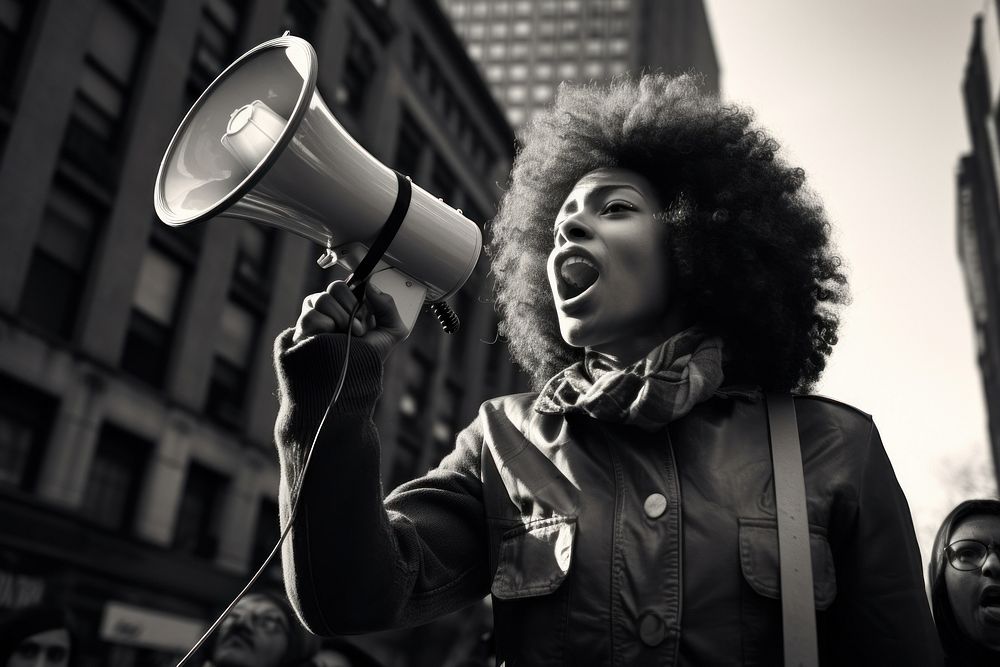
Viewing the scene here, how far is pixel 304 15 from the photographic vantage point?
69.9 ft

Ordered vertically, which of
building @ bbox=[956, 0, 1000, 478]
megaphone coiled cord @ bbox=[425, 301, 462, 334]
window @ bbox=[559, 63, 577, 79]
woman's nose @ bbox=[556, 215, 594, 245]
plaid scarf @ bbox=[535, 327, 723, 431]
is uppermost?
window @ bbox=[559, 63, 577, 79]

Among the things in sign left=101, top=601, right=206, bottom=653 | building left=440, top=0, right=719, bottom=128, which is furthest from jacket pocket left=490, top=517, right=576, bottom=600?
building left=440, top=0, right=719, bottom=128

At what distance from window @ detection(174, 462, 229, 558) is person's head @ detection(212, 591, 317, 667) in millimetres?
12949

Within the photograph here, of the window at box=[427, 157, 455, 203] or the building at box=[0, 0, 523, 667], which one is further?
the window at box=[427, 157, 455, 203]

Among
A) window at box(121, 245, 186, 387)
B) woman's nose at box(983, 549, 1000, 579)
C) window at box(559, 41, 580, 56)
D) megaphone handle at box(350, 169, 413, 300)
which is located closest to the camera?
megaphone handle at box(350, 169, 413, 300)

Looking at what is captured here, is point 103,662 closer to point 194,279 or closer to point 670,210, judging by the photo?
point 194,279

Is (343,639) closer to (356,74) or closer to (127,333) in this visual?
(127,333)

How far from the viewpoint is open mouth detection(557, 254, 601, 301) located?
2002 mm

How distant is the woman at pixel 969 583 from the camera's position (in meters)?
2.87

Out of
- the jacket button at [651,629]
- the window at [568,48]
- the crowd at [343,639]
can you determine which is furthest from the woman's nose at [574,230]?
the window at [568,48]

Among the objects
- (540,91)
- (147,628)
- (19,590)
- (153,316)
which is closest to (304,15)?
(153,316)

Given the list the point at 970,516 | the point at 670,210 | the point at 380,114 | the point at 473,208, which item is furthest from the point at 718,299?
the point at 473,208

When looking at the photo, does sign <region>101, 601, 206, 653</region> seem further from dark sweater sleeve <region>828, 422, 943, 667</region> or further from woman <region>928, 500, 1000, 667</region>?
dark sweater sleeve <region>828, 422, 943, 667</region>

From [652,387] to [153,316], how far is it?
15.7m
